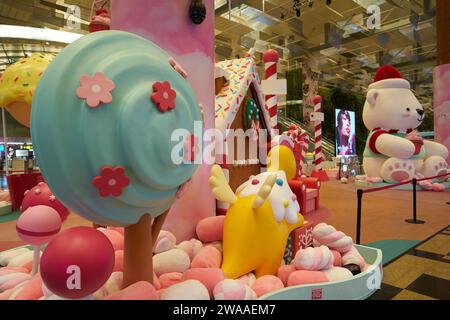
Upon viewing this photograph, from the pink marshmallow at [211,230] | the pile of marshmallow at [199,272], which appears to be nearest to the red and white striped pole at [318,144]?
the pile of marshmallow at [199,272]

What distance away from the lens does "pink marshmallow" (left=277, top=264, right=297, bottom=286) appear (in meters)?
1.85

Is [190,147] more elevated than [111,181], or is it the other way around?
[190,147]

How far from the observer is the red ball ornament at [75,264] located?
117 cm

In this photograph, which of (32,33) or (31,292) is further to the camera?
(32,33)

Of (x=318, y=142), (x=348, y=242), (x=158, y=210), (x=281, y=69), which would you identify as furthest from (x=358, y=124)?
(x=158, y=210)

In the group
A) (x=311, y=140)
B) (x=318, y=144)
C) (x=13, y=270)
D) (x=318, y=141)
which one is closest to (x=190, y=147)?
(x=13, y=270)

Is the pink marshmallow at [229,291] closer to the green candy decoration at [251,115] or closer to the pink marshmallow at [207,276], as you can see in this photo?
the pink marshmallow at [207,276]

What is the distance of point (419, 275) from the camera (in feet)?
7.26

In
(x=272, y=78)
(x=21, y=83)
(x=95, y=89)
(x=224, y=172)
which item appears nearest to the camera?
(x=95, y=89)

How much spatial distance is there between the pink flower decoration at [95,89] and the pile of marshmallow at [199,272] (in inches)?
30.3

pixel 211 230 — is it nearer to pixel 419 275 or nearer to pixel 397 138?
pixel 419 275

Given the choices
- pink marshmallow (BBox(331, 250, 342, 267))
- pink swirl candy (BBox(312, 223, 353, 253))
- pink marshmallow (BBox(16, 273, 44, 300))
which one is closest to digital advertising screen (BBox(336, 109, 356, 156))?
pink swirl candy (BBox(312, 223, 353, 253))

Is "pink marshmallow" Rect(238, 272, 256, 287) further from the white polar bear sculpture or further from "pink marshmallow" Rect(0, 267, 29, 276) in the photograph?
the white polar bear sculpture

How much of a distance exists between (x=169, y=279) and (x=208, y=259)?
288 millimetres
